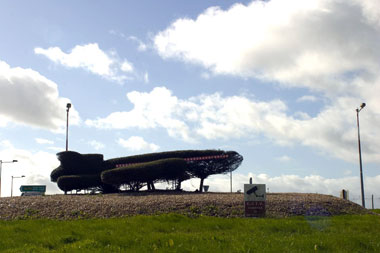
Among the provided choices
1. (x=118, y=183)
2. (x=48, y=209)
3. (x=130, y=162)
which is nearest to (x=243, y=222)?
(x=48, y=209)

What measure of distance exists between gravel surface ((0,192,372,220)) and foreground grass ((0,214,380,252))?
3.27 m

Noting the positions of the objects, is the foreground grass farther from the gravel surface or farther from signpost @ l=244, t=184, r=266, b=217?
the gravel surface

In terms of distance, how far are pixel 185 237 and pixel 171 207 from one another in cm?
955

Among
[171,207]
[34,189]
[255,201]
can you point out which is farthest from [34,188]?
[255,201]

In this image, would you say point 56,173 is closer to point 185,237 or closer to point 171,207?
point 171,207

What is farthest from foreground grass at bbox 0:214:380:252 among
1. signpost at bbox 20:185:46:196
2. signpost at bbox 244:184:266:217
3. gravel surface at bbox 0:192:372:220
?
signpost at bbox 20:185:46:196

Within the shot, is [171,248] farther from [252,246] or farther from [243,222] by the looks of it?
[243,222]

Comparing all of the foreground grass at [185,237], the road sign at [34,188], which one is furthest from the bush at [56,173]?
the foreground grass at [185,237]

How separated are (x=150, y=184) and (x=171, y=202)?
9316mm

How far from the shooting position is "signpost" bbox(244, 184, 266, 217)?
1984cm

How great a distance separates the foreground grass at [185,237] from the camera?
12062 mm

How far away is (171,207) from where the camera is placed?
74.6 ft

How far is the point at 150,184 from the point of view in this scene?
1287 inches

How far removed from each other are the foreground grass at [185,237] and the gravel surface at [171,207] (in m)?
3.27
